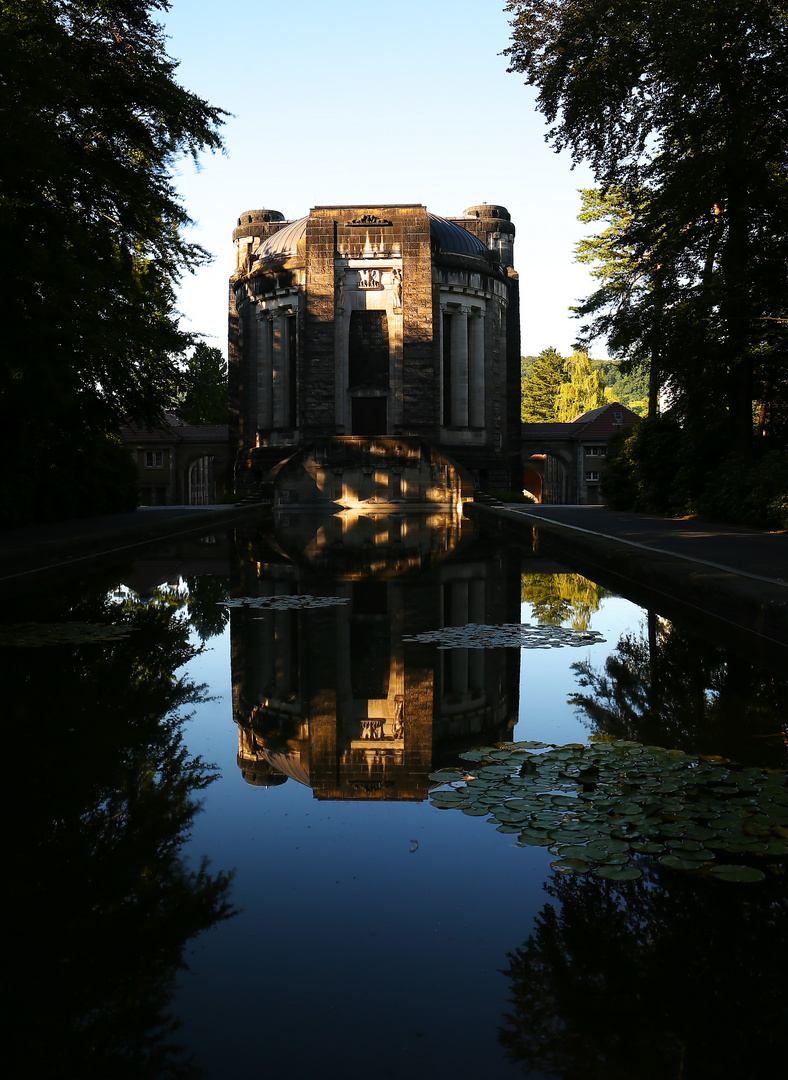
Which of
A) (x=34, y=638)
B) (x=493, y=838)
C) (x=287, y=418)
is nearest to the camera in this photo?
(x=493, y=838)

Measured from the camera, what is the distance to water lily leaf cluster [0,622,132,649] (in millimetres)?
8031

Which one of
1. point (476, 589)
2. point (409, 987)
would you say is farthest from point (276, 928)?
point (476, 589)

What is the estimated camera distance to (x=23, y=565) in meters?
13.3

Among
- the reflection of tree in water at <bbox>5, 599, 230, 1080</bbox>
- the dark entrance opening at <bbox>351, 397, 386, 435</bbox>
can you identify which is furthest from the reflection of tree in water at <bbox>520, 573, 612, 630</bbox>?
the dark entrance opening at <bbox>351, 397, 386, 435</bbox>

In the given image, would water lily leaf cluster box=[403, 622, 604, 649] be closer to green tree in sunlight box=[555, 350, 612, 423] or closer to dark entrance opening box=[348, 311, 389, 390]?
dark entrance opening box=[348, 311, 389, 390]

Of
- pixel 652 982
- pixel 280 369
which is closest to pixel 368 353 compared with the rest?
pixel 280 369

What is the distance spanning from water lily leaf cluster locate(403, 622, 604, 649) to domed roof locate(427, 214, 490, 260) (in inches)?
1820

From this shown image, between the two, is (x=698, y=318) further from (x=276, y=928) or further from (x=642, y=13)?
(x=276, y=928)

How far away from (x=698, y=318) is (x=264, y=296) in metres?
37.0

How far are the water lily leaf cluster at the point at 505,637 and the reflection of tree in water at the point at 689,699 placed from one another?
53cm

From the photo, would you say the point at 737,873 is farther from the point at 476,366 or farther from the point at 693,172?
the point at 476,366

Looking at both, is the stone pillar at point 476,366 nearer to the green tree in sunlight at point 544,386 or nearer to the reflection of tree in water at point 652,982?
the reflection of tree in water at point 652,982

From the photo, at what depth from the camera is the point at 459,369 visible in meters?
53.8

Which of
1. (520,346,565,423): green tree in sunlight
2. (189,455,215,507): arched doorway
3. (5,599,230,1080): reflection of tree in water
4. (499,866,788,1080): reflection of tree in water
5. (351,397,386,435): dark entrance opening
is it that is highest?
(520,346,565,423): green tree in sunlight
